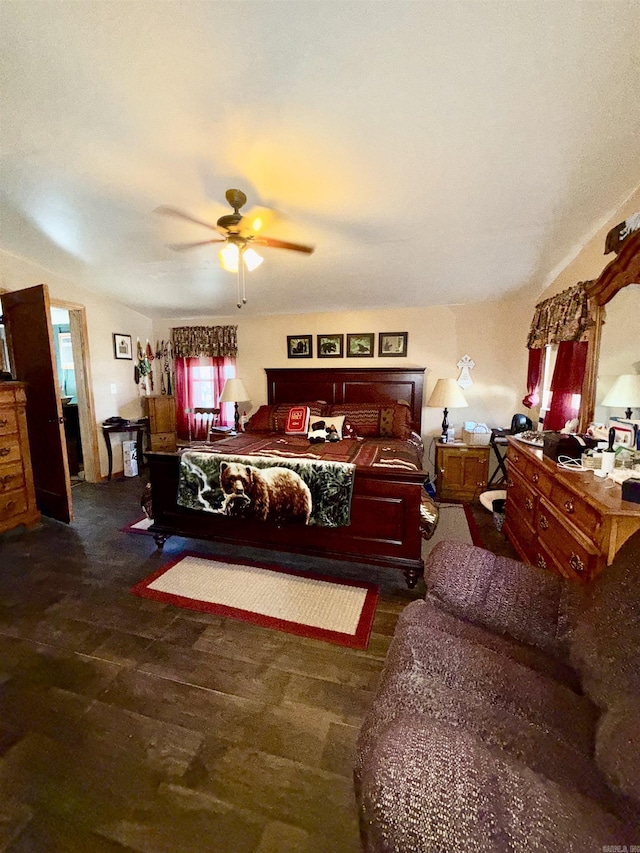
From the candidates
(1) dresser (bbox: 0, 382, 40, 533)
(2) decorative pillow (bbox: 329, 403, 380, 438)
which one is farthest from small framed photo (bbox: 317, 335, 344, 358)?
(1) dresser (bbox: 0, 382, 40, 533)

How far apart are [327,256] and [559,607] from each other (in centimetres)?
305

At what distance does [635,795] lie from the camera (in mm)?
711

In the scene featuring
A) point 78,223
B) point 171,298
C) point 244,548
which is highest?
point 78,223

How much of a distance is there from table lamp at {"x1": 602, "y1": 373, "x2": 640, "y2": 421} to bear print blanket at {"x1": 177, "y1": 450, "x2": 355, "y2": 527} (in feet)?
5.17

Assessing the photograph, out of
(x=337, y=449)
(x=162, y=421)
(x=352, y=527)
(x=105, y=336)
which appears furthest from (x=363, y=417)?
(x=105, y=336)

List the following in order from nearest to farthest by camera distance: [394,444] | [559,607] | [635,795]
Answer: [635,795] < [559,607] < [394,444]

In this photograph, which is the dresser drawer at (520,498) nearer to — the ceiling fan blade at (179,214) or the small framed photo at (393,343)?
the small framed photo at (393,343)

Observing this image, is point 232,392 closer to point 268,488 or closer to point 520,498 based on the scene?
point 268,488

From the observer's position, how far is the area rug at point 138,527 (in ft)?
10.2

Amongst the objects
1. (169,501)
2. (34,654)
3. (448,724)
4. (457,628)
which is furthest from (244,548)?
(448,724)

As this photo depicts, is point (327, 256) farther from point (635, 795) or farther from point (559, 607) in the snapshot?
point (635, 795)

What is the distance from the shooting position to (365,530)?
2.39m

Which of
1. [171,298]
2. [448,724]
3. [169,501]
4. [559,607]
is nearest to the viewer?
[448,724]

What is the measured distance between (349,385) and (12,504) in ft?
11.6
